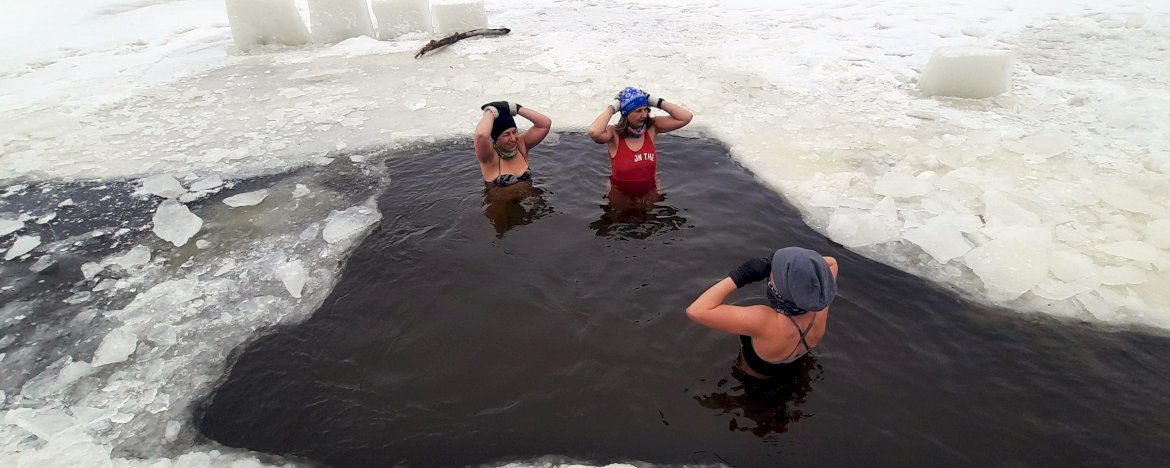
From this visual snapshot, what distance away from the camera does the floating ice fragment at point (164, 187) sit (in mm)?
5570

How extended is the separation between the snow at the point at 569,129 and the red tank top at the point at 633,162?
120cm

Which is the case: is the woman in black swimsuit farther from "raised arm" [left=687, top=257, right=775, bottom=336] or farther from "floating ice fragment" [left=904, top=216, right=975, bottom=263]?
"floating ice fragment" [left=904, top=216, right=975, bottom=263]

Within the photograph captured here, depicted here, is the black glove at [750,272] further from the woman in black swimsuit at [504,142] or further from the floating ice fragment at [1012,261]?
the woman in black swimsuit at [504,142]

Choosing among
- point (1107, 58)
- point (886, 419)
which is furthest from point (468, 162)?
point (1107, 58)

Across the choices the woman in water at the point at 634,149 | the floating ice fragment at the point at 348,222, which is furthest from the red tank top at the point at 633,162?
the floating ice fragment at the point at 348,222

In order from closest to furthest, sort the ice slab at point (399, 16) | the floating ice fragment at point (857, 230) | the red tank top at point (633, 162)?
the floating ice fragment at point (857, 230), the red tank top at point (633, 162), the ice slab at point (399, 16)

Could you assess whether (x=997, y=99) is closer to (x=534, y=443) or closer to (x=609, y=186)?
(x=609, y=186)

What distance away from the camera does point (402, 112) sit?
742cm

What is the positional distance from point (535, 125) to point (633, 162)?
110cm

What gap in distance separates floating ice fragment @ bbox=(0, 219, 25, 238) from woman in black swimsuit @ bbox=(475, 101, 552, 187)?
418 cm

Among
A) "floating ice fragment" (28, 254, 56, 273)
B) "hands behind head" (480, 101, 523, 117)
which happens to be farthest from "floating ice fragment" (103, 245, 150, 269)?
"hands behind head" (480, 101, 523, 117)

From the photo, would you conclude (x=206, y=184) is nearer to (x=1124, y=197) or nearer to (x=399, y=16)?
(x=399, y=16)

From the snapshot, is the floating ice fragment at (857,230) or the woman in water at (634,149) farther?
the woman in water at (634,149)

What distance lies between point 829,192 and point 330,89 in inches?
276
